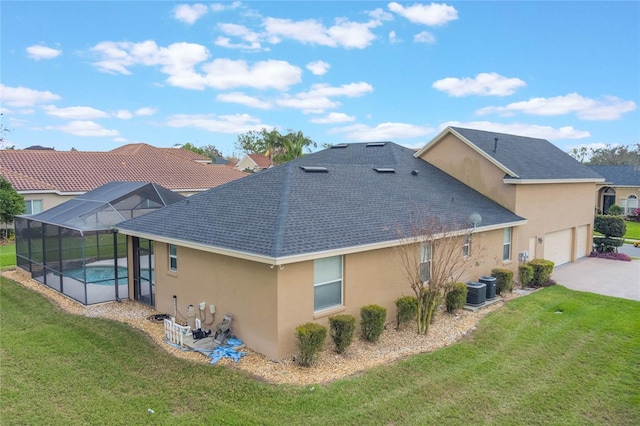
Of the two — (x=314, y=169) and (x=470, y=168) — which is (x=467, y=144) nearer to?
(x=470, y=168)

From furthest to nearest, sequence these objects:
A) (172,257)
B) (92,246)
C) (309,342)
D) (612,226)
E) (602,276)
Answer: (612,226) < (602,276) < (92,246) < (172,257) < (309,342)

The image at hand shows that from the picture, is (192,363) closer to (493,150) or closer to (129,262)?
(129,262)

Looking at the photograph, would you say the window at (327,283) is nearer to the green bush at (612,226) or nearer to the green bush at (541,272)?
the green bush at (541,272)

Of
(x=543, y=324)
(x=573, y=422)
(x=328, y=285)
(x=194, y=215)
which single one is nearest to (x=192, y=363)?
(x=328, y=285)

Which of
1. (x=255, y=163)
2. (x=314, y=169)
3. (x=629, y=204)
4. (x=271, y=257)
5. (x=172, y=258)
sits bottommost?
(x=172, y=258)

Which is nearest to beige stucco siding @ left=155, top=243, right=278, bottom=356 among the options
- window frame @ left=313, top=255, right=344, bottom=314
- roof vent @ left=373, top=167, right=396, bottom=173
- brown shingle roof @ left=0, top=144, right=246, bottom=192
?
window frame @ left=313, top=255, right=344, bottom=314

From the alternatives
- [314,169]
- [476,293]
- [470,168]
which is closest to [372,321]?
[476,293]
